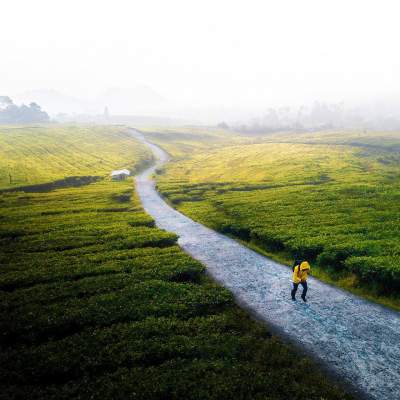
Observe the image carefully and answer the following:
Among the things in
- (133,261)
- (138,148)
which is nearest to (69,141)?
(138,148)

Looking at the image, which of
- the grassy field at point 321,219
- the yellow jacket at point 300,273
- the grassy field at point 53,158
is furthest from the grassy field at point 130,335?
the grassy field at point 53,158

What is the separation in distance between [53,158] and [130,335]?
141 metres

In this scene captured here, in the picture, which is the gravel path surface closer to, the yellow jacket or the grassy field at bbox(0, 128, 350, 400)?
the grassy field at bbox(0, 128, 350, 400)

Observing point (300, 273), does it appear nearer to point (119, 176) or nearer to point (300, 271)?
point (300, 271)

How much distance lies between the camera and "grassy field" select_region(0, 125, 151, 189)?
4230 inches

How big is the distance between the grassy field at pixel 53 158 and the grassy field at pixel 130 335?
69022 mm

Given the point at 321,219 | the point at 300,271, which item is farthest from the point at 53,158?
the point at 300,271

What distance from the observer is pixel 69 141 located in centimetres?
19425

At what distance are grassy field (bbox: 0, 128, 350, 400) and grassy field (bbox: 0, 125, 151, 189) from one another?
2717 inches

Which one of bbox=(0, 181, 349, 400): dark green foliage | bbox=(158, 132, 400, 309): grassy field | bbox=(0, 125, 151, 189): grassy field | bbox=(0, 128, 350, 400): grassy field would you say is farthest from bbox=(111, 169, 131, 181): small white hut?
bbox=(0, 181, 349, 400): dark green foliage

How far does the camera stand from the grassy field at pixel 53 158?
107 meters

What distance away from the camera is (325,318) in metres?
25.1

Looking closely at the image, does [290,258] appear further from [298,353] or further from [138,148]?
[138,148]

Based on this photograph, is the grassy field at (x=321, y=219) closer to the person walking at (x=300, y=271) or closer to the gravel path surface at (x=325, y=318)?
the gravel path surface at (x=325, y=318)
